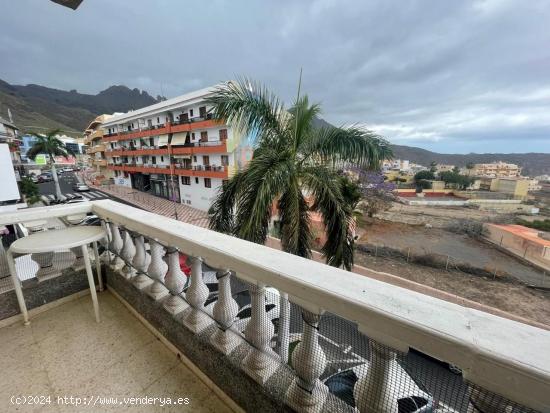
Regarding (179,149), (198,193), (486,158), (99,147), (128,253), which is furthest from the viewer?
(486,158)

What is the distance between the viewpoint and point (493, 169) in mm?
48031

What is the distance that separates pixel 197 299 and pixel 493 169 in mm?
65342

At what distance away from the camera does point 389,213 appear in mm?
21359

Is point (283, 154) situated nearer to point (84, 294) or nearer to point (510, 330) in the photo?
point (84, 294)

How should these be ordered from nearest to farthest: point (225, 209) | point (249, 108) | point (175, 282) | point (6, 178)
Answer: point (175, 282), point (249, 108), point (225, 209), point (6, 178)

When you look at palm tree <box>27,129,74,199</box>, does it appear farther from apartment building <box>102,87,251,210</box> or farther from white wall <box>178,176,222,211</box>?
white wall <box>178,176,222,211</box>

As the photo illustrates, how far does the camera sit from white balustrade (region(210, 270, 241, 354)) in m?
1.12

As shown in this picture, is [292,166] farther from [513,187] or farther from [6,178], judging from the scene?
[513,187]

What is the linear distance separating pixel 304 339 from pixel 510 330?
57 centimetres

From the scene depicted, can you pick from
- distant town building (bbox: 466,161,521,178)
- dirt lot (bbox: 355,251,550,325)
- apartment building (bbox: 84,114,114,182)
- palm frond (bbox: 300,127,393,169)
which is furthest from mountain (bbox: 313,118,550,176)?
apartment building (bbox: 84,114,114,182)

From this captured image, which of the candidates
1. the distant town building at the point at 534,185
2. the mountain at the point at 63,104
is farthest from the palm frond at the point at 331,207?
the mountain at the point at 63,104

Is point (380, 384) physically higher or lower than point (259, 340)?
higher

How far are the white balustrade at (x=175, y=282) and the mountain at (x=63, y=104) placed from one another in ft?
223

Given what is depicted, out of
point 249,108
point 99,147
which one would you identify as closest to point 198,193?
point 249,108
